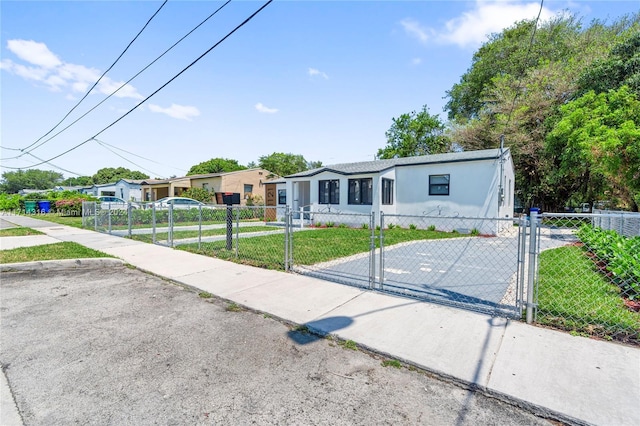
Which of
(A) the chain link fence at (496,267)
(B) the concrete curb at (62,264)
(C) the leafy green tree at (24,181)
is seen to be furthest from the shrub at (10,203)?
(C) the leafy green tree at (24,181)

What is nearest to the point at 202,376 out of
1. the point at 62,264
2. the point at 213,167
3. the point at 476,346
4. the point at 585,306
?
the point at 476,346

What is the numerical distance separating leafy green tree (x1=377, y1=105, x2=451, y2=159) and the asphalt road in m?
28.5

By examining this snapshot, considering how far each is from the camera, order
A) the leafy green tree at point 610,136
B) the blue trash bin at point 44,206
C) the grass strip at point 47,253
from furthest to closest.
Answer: the blue trash bin at point 44,206 → the leafy green tree at point 610,136 → the grass strip at point 47,253

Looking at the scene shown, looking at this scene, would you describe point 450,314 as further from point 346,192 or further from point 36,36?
point 36,36

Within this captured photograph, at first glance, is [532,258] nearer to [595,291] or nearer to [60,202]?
[595,291]

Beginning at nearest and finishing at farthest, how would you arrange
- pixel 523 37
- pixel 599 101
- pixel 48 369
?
pixel 48 369
pixel 599 101
pixel 523 37

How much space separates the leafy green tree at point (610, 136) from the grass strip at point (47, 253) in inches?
602

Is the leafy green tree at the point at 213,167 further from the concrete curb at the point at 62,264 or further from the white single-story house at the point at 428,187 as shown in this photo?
the concrete curb at the point at 62,264

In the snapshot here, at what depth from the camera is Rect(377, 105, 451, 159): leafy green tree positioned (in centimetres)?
3027

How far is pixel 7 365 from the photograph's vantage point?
287 cm

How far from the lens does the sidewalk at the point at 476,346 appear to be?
91.8 inches

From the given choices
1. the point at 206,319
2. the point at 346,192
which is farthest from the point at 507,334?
the point at 346,192

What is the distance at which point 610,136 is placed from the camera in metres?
9.73

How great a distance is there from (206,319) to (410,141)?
31.4 metres
